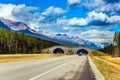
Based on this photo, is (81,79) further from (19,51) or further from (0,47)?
(19,51)

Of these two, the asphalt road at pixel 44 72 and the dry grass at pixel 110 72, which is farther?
the dry grass at pixel 110 72

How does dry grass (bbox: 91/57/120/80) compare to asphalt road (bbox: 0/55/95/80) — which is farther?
dry grass (bbox: 91/57/120/80)

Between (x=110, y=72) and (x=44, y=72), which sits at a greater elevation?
(x=44, y=72)

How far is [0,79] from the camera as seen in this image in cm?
2109

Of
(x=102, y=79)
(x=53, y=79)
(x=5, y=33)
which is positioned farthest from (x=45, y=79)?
(x=5, y=33)

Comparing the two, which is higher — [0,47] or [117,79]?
[0,47]

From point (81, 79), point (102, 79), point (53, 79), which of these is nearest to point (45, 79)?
point (53, 79)

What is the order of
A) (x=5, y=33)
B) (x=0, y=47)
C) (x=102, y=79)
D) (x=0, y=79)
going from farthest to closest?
(x=5, y=33) → (x=0, y=47) → (x=102, y=79) → (x=0, y=79)

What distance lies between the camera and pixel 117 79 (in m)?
23.1

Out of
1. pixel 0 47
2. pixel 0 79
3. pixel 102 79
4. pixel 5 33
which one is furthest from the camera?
pixel 5 33

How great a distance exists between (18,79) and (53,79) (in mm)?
2327

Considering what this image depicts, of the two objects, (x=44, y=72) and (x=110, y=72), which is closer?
(x=44, y=72)

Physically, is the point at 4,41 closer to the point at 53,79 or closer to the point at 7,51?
the point at 7,51

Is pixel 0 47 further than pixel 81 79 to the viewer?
Yes
